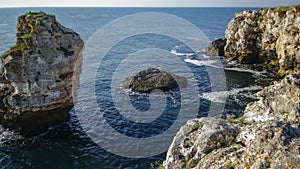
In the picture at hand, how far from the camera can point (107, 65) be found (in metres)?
66.2

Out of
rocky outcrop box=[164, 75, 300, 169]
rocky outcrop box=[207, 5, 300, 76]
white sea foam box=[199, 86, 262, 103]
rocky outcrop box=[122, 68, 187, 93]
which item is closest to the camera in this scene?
→ rocky outcrop box=[164, 75, 300, 169]

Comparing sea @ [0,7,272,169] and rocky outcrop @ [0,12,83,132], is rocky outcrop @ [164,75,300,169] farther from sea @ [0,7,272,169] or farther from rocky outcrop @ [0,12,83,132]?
rocky outcrop @ [0,12,83,132]

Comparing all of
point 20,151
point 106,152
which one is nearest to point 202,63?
point 106,152

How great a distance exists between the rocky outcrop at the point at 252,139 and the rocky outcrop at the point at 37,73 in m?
24.6

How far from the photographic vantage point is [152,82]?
4838 cm

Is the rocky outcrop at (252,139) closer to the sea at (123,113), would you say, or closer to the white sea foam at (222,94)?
the sea at (123,113)

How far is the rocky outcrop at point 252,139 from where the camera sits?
800 centimetres

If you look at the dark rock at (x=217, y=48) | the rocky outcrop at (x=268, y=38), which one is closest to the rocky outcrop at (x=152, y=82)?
the rocky outcrop at (x=268, y=38)

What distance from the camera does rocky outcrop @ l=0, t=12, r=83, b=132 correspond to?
102ft

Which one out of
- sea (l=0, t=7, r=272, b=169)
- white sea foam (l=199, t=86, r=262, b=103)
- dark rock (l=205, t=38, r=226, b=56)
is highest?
dark rock (l=205, t=38, r=226, b=56)

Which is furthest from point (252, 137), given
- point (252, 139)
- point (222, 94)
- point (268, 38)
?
point (268, 38)

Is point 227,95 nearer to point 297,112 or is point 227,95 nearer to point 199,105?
point 199,105

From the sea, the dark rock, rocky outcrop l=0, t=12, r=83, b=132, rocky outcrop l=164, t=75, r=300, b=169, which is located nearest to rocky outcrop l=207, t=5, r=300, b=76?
the dark rock

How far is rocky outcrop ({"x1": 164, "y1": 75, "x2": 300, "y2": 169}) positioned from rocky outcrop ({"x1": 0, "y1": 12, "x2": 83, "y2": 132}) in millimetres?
24583
